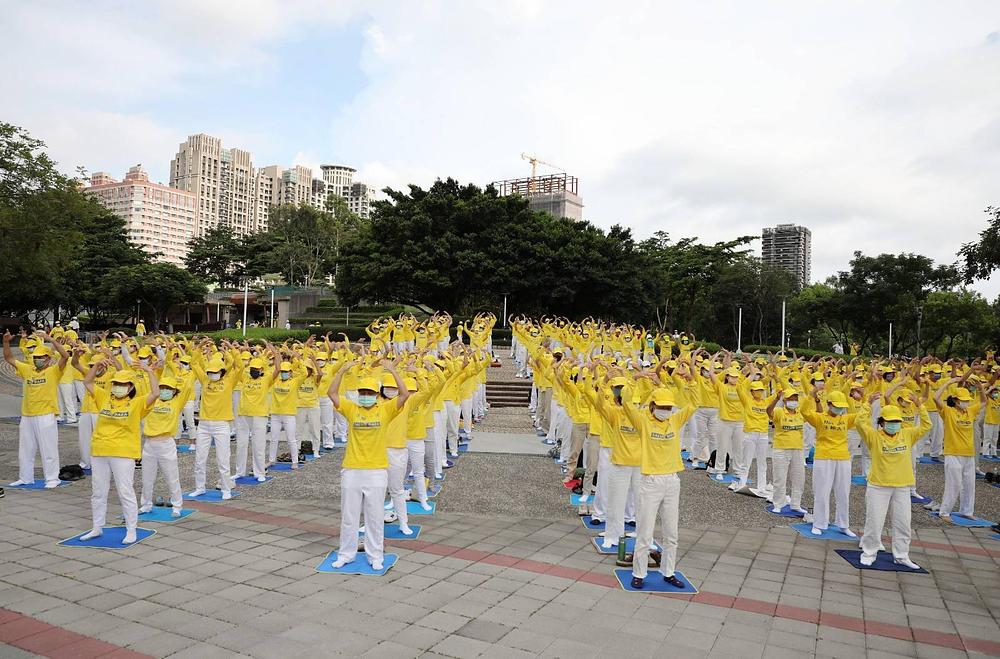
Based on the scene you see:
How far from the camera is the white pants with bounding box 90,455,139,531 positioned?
7.16 meters

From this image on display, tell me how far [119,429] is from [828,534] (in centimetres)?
904

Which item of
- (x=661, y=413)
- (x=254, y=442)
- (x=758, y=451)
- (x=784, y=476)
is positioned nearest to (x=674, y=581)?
(x=661, y=413)

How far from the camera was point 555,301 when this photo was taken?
122 feet

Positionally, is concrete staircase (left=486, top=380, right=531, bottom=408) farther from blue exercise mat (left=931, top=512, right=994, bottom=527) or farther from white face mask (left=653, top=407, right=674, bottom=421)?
white face mask (left=653, top=407, right=674, bottom=421)

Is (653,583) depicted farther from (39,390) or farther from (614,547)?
(39,390)

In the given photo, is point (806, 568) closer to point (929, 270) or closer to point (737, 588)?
point (737, 588)

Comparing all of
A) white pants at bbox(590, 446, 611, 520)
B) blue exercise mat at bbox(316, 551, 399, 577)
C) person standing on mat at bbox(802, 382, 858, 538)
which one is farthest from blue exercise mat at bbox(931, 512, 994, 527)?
blue exercise mat at bbox(316, 551, 399, 577)

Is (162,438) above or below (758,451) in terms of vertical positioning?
above

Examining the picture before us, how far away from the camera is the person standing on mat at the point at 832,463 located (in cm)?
840

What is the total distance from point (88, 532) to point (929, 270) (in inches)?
1395

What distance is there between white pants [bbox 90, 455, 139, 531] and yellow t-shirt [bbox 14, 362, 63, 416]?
A: 322 cm

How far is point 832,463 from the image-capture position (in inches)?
332

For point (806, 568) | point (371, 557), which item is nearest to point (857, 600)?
point (806, 568)

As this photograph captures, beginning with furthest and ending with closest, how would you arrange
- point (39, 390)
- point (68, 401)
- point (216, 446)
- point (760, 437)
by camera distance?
1. point (68, 401)
2. point (760, 437)
3. point (39, 390)
4. point (216, 446)
